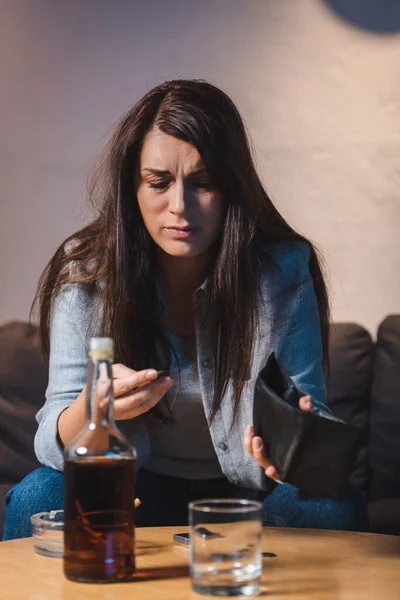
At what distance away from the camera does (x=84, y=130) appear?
8.77 ft

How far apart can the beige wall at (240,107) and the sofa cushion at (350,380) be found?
25 centimetres

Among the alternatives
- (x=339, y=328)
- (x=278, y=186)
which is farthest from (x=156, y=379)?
(x=278, y=186)

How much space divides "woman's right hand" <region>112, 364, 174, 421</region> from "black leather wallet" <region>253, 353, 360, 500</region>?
0.43 feet

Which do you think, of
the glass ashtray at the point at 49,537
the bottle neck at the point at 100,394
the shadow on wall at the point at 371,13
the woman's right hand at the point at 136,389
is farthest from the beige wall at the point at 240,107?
the bottle neck at the point at 100,394

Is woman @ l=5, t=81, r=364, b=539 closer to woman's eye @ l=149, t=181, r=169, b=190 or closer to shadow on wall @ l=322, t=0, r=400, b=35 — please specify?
woman's eye @ l=149, t=181, r=169, b=190

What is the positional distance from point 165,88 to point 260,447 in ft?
2.66

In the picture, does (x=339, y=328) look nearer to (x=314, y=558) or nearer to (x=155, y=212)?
(x=155, y=212)

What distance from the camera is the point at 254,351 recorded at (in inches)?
65.7

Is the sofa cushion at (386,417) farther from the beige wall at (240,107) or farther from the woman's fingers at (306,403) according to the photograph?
the woman's fingers at (306,403)

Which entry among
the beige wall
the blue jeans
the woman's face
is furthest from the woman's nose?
the beige wall

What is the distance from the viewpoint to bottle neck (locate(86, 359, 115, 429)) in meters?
0.89

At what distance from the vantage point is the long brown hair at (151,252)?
163 centimetres

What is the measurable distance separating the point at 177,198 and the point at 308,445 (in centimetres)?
62

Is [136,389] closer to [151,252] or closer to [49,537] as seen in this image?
[49,537]
